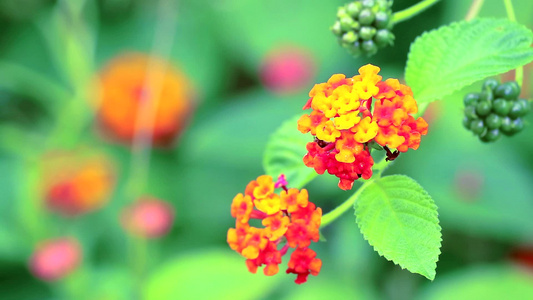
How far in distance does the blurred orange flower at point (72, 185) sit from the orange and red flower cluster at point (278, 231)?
34.3 inches

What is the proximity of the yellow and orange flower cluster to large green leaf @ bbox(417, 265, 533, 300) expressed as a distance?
0.65 meters

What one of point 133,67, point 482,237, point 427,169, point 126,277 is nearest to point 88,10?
point 133,67

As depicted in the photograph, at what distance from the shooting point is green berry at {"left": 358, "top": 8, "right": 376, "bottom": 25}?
0.52 meters

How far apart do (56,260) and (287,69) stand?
564 mm

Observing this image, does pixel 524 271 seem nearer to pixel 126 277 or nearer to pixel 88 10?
pixel 126 277

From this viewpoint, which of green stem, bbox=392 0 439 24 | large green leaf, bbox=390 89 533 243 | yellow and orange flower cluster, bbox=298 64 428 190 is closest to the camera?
yellow and orange flower cluster, bbox=298 64 428 190

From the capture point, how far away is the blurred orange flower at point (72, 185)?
1.22 m

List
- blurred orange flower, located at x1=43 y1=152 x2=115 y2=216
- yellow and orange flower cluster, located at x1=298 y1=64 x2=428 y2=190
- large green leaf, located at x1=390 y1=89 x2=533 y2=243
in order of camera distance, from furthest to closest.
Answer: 1. blurred orange flower, located at x1=43 y1=152 x2=115 y2=216
2. large green leaf, located at x1=390 y1=89 x2=533 y2=243
3. yellow and orange flower cluster, located at x1=298 y1=64 x2=428 y2=190

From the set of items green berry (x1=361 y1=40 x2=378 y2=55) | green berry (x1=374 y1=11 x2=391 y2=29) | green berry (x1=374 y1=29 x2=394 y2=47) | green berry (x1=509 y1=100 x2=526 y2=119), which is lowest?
green berry (x1=509 y1=100 x2=526 y2=119)

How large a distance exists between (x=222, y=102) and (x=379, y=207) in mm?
1032

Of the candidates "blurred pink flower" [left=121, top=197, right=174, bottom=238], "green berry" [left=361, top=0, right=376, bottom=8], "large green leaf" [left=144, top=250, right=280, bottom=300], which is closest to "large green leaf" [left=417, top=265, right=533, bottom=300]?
"large green leaf" [left=144, top=250, right=280, bottom=300]

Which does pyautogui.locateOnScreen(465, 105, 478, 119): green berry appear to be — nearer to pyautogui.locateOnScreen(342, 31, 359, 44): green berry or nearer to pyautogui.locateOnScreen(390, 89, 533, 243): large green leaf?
pyautogui.locateOnScreen(342, 31, 359, 44): green berry

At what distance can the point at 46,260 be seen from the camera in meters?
1.07

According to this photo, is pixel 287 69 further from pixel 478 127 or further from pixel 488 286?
pixel 478 127
